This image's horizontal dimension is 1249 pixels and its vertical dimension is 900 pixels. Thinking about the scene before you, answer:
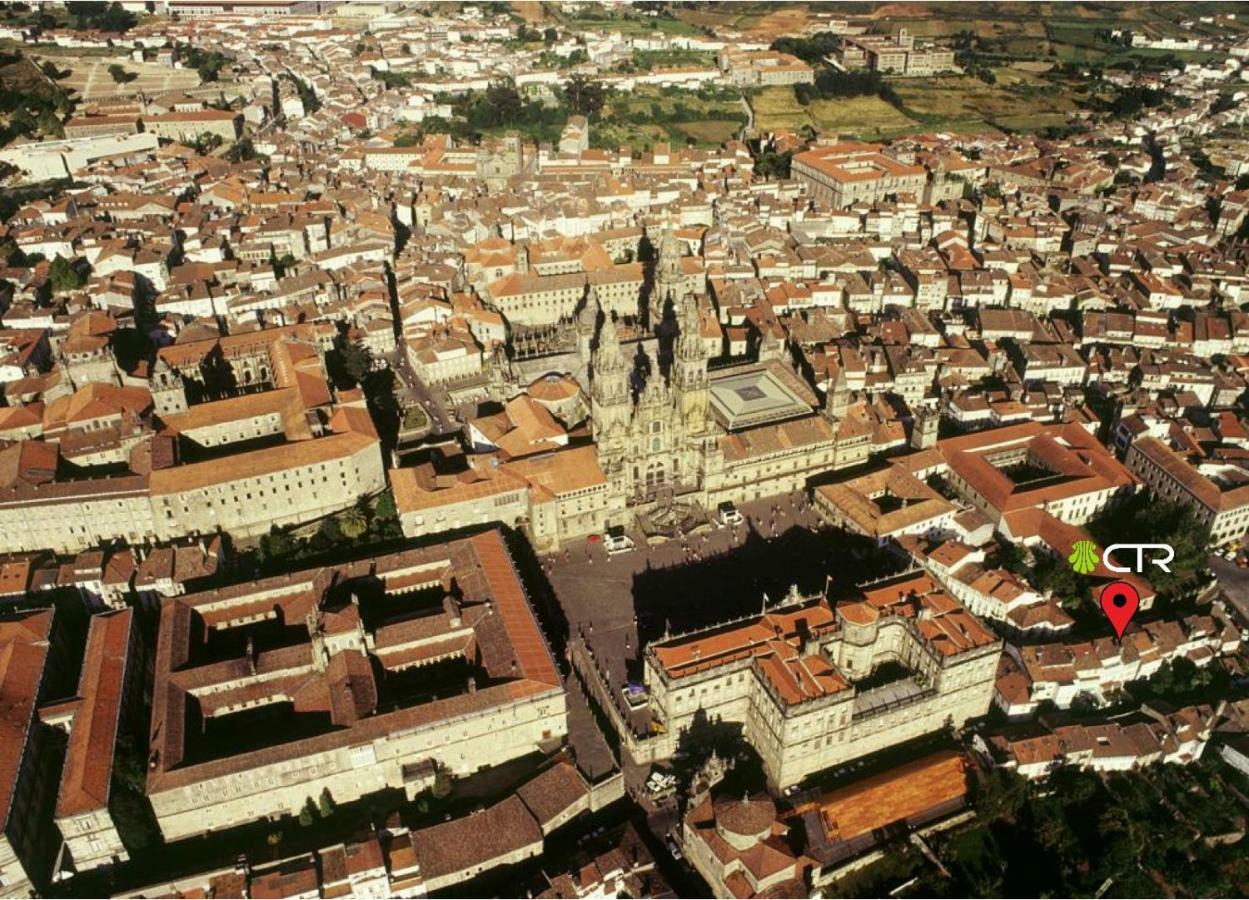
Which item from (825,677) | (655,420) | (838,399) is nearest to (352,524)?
(655,420)

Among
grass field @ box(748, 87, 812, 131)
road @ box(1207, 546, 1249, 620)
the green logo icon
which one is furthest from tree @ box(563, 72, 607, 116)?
road @ box(1207, 546, 1249, 620)

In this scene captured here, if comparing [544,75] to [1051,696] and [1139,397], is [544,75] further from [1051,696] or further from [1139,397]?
[1051,696]

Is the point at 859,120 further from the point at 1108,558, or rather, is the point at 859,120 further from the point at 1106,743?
the point at 1106,743

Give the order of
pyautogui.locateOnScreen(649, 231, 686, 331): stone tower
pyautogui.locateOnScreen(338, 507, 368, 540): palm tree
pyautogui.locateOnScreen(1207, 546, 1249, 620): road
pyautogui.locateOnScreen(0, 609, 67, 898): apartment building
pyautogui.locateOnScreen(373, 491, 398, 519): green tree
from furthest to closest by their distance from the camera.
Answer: pyautogui.locateOnScreen(649, 231, 686, 331): stone tower → pyautogui.locateOnScreen(373, 491, 398, 519): green tree → pyautogui.locateOnScreen(338, 507, 368, 540): palm tree → pyautogui.locateOnScreen(1207, 546, 1249, 620): road → pyautogui.locateOnScreen(0, 609, 67, 898): apartment building

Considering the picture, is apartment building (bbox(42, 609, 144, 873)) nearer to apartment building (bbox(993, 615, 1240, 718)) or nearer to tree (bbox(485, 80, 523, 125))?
apartment building (bbox(993, 615, 1240, 718))

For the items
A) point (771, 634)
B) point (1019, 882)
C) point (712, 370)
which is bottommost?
point (1019, 882)

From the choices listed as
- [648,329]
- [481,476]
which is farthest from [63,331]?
[648,329]
